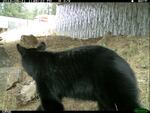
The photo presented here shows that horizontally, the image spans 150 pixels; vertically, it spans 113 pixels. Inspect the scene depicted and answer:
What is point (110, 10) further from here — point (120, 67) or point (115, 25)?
point (120, 67)

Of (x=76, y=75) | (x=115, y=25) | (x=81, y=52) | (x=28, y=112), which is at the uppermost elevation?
(x=115, y=25)

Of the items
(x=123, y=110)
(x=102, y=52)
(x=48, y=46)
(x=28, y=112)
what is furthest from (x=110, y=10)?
(x=28, y=112)

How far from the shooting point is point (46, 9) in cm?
366

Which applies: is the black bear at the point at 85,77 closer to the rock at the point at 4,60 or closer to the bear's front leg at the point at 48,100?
the bear's front leg at the point at 48,100

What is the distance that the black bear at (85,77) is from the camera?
3.47 m

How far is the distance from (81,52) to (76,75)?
0.75 ft

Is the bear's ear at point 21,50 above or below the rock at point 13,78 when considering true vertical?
above

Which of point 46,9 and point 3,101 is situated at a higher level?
point 46,9

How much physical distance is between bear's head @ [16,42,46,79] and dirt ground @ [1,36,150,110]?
51 millimetres

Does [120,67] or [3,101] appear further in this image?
[3,101]

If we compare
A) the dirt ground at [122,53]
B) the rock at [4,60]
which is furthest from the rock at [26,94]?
the rock at [4,60]

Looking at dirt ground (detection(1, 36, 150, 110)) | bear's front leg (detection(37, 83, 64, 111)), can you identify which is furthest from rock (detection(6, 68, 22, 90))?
bear's front leg (detection(37, 83, 64, 111))

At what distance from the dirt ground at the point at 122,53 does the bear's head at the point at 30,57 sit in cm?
5

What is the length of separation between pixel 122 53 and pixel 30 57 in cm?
90
